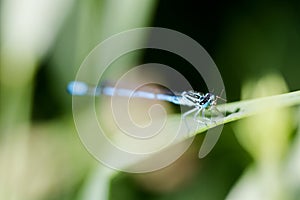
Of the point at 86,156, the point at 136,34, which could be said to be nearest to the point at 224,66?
the point at 136,34

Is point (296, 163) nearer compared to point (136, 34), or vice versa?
point (296, 163)

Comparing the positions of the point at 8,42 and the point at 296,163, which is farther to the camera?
the point at 8,42

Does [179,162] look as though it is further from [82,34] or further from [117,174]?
[82,34]

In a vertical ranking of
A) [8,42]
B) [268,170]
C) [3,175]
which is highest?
[8,42]

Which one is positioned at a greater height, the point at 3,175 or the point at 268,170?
the point at 268,170

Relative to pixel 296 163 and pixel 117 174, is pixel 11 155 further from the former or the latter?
pixel 296 163

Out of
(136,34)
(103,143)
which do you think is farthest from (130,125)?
(136,34)
